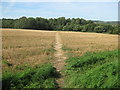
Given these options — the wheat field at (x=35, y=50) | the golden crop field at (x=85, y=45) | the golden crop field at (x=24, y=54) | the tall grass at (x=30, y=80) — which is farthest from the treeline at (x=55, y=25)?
the tall grass at (x=30, y=80)

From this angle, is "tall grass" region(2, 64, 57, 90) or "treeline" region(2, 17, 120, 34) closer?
"tall grass" region(2, 64, 57, 90)

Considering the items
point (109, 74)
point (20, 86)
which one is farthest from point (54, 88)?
point (109, 74)

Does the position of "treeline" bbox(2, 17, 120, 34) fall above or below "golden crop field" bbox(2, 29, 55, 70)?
above

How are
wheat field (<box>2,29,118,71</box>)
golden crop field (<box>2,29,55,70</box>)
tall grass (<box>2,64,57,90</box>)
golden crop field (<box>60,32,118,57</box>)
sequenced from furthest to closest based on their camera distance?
golden crop field (<box>60,32,118,57</box>)
wheat field (<box>2,29,118,71</box>)
golden crop field (<box>2,29,55,70</box>)
tall grass (<box>2,64,57,90</box>)

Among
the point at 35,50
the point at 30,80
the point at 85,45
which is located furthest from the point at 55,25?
the point at 30,80

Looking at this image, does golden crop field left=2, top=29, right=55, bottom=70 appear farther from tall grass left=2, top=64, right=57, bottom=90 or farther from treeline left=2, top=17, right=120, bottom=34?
treeline left=2, top=17, right=120, bottom=34

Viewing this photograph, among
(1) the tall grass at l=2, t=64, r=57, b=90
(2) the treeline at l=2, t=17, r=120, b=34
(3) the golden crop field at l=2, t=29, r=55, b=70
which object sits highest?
(2) the treeline at l=2, t=17, r=120, b=34

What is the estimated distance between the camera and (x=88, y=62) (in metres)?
11.5

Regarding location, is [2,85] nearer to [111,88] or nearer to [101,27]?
[111,88]

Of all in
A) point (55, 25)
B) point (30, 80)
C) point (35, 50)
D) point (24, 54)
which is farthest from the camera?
point (55, 25)

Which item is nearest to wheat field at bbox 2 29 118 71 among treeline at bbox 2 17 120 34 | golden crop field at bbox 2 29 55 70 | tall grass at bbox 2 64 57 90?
golden crop field at bbox 2 29 55 70

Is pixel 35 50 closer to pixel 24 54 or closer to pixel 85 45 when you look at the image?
pixel 24 54

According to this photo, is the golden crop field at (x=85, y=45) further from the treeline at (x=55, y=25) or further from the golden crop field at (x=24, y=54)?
the treeline at (x=55, y=25)

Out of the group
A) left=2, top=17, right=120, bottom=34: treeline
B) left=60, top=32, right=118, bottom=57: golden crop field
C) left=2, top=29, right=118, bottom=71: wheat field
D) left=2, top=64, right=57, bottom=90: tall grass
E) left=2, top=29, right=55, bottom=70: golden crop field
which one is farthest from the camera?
left=2, top=17, right=120, bottom=34: treeline
